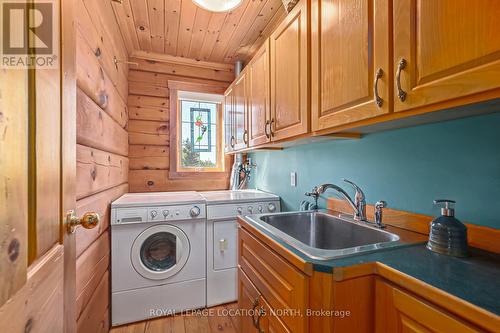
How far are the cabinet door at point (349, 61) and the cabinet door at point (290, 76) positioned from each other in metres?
0.07

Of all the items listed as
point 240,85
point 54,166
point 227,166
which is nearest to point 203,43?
point 240,85

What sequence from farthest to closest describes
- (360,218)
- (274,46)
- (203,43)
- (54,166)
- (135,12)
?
(203,43) → (135,12) → (274,46) → (360,218) → (54,166)

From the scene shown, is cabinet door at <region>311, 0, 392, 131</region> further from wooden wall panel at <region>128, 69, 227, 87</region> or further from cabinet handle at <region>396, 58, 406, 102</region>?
wooden wall panel at <region>128, 69, 227, 87</region>

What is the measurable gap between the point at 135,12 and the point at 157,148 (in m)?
1.31

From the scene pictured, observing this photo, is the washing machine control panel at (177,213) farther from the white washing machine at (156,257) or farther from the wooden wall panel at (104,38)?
the wooden wall panel at (104,38)

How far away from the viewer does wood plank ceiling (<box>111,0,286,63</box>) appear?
1797 millimetres

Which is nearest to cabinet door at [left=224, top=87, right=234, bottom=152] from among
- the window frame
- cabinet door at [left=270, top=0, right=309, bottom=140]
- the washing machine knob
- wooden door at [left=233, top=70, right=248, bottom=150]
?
wooden door at [left=233, top=70, right=248, bottom=150]

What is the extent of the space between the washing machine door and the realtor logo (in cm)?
151

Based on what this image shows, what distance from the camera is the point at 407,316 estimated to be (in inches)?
24.5

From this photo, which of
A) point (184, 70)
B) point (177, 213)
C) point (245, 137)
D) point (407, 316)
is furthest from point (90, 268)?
point (184, 70)

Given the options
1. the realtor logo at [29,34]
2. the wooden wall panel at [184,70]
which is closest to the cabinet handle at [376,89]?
the realtor logo at [29,34]

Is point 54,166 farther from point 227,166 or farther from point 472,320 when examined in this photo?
point 227,166

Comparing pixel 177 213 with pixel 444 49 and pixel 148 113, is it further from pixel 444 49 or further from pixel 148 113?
pixel 444 49

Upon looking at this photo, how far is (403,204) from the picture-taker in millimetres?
1076
